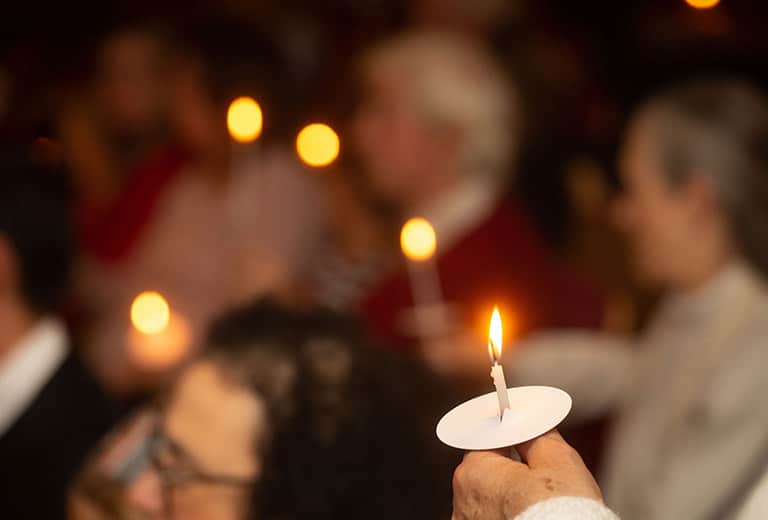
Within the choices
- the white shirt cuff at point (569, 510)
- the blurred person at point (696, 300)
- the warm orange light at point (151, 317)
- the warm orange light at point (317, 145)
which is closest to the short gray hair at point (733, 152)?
the blurred person at point (696, 300)

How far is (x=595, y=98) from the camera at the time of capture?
139 inches

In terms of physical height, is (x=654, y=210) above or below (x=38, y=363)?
above

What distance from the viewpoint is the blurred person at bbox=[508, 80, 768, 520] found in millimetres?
1984

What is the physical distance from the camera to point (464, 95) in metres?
2.84

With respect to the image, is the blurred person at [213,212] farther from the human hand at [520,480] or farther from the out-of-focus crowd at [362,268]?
the human hand at [520,480]

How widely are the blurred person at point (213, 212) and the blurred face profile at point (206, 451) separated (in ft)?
4.45

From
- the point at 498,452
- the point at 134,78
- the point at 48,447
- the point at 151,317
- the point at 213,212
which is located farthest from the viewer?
the point at 134,78

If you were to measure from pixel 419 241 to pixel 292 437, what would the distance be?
104 centimetres

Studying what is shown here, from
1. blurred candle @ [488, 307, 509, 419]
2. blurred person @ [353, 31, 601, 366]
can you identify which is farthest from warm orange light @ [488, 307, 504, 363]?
blurred person @ [353, 31, 601, 366]

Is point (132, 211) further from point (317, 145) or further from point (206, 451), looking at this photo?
point (206, 451)

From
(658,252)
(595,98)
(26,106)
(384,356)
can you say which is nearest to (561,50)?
(595,98)

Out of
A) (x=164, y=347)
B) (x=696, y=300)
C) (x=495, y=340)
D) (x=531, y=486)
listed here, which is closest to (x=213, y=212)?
(x=164, y=347)

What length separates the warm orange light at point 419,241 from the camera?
2.43 metres

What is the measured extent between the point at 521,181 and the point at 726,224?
101 centimetres
